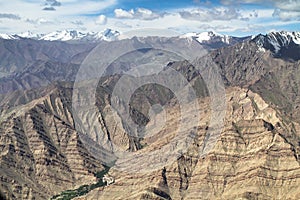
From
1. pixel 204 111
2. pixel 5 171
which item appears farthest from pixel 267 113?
pixel 5 171

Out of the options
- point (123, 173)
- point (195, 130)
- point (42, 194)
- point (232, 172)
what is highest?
point (195, 130)

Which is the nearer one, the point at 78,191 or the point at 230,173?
the point at 230,173

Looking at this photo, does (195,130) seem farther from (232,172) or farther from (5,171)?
(5,171)

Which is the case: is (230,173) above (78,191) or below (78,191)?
above

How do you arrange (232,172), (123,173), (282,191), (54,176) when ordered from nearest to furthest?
(282,191), (232,172), (123,173), (54,176)

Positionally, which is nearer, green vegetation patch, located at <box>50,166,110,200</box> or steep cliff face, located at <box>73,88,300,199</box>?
steep cliff face, located at <box>73,88,300,199</box>

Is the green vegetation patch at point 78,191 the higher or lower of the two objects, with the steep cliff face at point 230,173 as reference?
lower

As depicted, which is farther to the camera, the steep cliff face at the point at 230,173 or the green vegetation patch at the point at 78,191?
the green vegetation patch at the point at 78,191

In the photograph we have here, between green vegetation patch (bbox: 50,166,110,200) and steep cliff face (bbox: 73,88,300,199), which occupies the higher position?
steep cliff face (bbox: 73,88,300,199)
